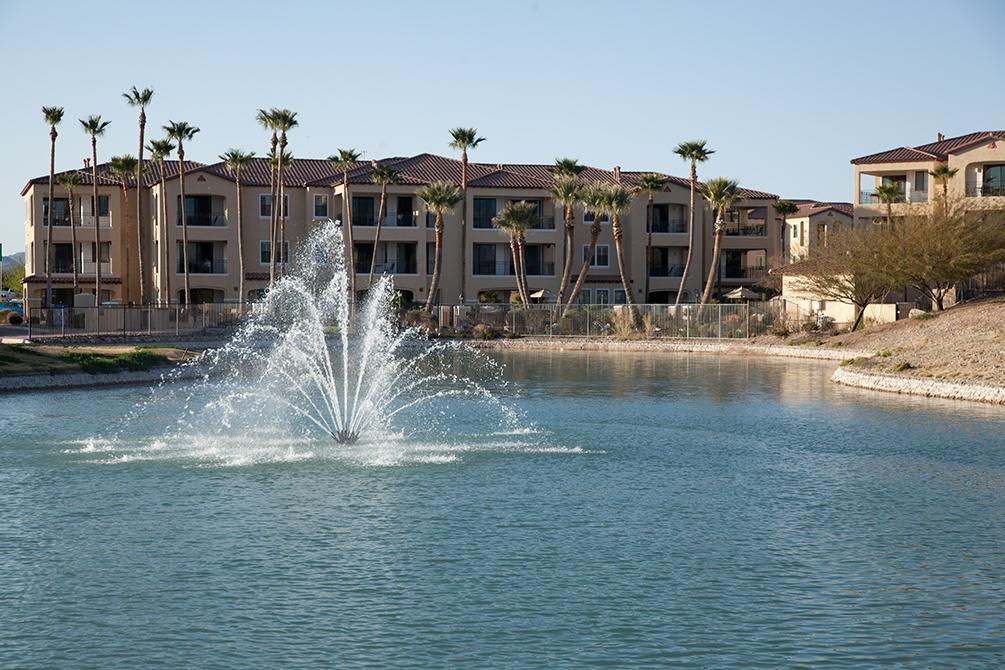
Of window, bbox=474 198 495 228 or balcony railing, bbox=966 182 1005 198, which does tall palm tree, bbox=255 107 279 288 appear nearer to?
window, bbox=474 198 495 228

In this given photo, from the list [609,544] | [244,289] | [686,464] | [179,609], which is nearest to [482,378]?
[686,464]

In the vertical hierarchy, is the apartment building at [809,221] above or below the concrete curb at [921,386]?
above

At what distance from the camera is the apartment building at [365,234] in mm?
86438

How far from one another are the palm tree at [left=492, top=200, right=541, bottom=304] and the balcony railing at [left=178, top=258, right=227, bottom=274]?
797 inches

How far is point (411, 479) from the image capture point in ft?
72.7

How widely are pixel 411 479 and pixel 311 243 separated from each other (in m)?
67.7

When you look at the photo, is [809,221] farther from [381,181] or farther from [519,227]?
[381,181]

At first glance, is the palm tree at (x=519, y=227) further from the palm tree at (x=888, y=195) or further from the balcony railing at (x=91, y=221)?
the balcony railing at (x=91, y=221)

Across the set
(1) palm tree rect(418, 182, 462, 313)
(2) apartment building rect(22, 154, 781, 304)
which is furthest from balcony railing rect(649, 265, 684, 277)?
(1) palm tree rect(418, 182, 462, 313)

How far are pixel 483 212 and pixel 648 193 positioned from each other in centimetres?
1261

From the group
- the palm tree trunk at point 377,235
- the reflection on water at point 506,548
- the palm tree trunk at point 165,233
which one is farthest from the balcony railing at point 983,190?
the palm tree trunk at point 165,233

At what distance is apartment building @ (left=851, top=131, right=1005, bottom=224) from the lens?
75438 mm

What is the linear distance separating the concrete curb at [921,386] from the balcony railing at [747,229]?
Result: 54.2 m

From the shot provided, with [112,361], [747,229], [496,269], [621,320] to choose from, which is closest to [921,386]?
[112,361]
